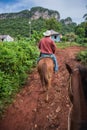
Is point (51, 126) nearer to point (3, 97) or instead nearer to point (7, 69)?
point (3, 97)

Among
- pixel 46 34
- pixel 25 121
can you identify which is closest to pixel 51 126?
pixel 25 121

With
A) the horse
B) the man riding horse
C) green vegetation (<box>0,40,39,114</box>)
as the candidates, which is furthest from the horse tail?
the horse

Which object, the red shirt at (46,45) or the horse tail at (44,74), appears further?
the horse tail at (44,74)

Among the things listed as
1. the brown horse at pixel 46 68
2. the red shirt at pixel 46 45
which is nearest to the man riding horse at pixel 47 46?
the red shirt at pixel 46 45

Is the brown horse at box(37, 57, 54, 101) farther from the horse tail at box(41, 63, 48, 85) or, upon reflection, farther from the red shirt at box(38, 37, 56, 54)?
the red shirt at box(38, 37, 56, 54)

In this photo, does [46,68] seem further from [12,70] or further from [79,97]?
[79,97]

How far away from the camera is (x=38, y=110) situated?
908 cm

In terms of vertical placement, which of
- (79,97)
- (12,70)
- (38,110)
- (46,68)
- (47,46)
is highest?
(47,46)

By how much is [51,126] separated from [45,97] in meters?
1.66

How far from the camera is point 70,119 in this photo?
11.7 ft

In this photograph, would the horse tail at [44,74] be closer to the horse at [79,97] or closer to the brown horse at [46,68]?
the brown horse at [46,68]

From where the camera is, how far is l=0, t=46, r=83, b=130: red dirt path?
328 inches

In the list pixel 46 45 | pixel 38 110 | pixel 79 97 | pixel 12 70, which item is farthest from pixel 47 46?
pixel 79 97

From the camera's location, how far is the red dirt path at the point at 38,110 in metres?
8.34
